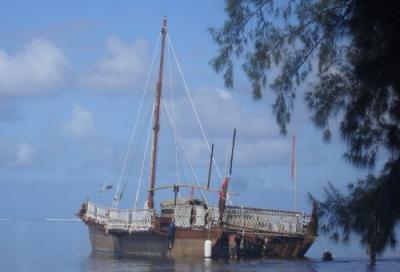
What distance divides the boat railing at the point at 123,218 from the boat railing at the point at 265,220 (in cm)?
477

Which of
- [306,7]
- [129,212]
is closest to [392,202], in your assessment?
[306,7]

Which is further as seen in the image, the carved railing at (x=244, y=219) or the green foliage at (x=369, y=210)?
the carved railing at (x=244, y=219)

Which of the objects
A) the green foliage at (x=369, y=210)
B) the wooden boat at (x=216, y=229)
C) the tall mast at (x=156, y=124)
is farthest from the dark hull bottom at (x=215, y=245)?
the green foliage at (x=369, y=210)

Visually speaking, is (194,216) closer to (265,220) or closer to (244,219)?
(244,219)

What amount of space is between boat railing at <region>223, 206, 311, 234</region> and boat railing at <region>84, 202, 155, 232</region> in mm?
4766

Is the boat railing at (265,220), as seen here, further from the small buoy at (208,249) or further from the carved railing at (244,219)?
the small buoy at (208,249)

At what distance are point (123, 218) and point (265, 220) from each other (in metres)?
9.04

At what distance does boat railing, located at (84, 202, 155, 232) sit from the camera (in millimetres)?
42219

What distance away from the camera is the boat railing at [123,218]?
42.2m

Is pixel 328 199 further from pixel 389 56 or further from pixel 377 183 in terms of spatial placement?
pixel 389 56

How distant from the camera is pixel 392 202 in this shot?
1242 centimetres

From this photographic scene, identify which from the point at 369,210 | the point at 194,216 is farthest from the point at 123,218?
the point at 369,210

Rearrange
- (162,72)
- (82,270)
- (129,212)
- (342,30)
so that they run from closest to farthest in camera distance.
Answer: (342,30), (82,270), (129,212), (162,72)

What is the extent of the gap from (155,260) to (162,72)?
1327 cm
